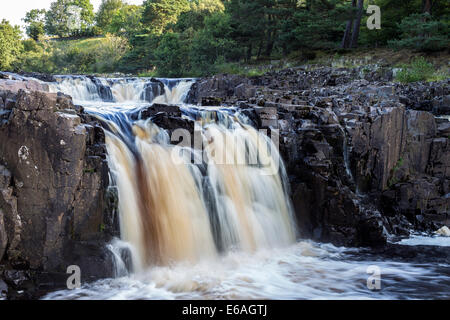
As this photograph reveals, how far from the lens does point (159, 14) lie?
4922cm

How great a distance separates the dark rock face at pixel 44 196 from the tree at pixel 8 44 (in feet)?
105

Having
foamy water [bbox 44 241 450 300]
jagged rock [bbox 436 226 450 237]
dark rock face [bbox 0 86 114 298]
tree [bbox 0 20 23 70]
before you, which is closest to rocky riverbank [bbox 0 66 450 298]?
dark rock face [bbox 0 86 114 298]

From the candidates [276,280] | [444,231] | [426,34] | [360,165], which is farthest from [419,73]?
[276,280]

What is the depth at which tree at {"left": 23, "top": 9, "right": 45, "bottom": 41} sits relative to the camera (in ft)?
208

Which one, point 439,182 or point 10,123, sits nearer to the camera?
point 10,123

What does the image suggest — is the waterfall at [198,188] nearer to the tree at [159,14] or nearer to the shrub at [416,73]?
the shrub at [416,73]

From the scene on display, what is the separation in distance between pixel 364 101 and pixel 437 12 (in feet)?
61.3

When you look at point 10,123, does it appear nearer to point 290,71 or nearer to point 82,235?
point 82,235

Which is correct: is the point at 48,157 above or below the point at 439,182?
above

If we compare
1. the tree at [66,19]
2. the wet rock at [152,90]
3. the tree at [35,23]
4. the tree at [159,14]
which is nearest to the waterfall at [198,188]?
the wet rock at [152,90]

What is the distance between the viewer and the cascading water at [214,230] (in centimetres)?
729

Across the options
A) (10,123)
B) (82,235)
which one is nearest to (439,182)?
(82,235)

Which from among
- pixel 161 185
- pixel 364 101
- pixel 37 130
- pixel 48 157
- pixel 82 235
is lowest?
pixel 82 235

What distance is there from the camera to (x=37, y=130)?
23.3ft
